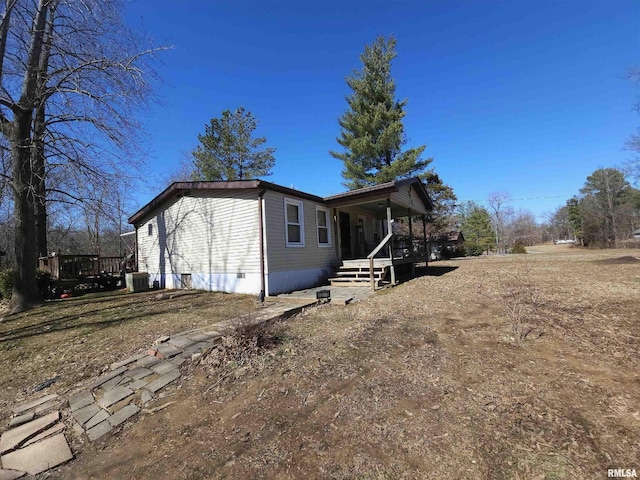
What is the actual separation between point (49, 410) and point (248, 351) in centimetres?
226

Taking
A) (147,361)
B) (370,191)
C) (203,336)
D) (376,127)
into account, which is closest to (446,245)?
(376,127)

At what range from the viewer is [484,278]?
32.3 ft

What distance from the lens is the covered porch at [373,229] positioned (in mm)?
9898

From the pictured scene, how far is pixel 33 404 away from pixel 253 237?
5855mm

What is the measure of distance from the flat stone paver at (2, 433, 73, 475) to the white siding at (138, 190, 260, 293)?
19.7ft

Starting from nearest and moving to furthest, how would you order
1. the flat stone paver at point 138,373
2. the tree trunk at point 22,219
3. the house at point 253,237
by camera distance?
the flat stone paver at point 138,373
the tree trunk at point 22,219
the house at point 253,237

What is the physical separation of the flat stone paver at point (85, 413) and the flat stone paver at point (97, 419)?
0.05 meters

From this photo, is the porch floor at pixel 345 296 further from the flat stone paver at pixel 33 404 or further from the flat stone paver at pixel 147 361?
the flat stone paver at pixel 33 404

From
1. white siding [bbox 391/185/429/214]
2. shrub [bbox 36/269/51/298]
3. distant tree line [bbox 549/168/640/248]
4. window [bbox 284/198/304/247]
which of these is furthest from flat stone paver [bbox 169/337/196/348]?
distant tree line [bbox 549/168/640/248]

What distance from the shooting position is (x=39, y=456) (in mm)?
2771

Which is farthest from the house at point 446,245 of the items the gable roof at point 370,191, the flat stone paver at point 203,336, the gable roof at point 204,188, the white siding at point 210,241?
the flat stone paver at point 203,336

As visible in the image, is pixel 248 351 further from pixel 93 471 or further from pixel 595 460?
pixel 595 460

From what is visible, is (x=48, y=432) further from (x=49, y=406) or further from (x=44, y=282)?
(x=44, y=282)

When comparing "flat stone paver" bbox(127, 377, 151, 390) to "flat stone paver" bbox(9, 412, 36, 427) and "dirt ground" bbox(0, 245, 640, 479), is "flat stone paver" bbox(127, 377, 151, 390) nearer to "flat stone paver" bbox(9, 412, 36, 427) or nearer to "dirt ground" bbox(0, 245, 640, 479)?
"dirt ground" bbox(0, 245, 640, 479)
